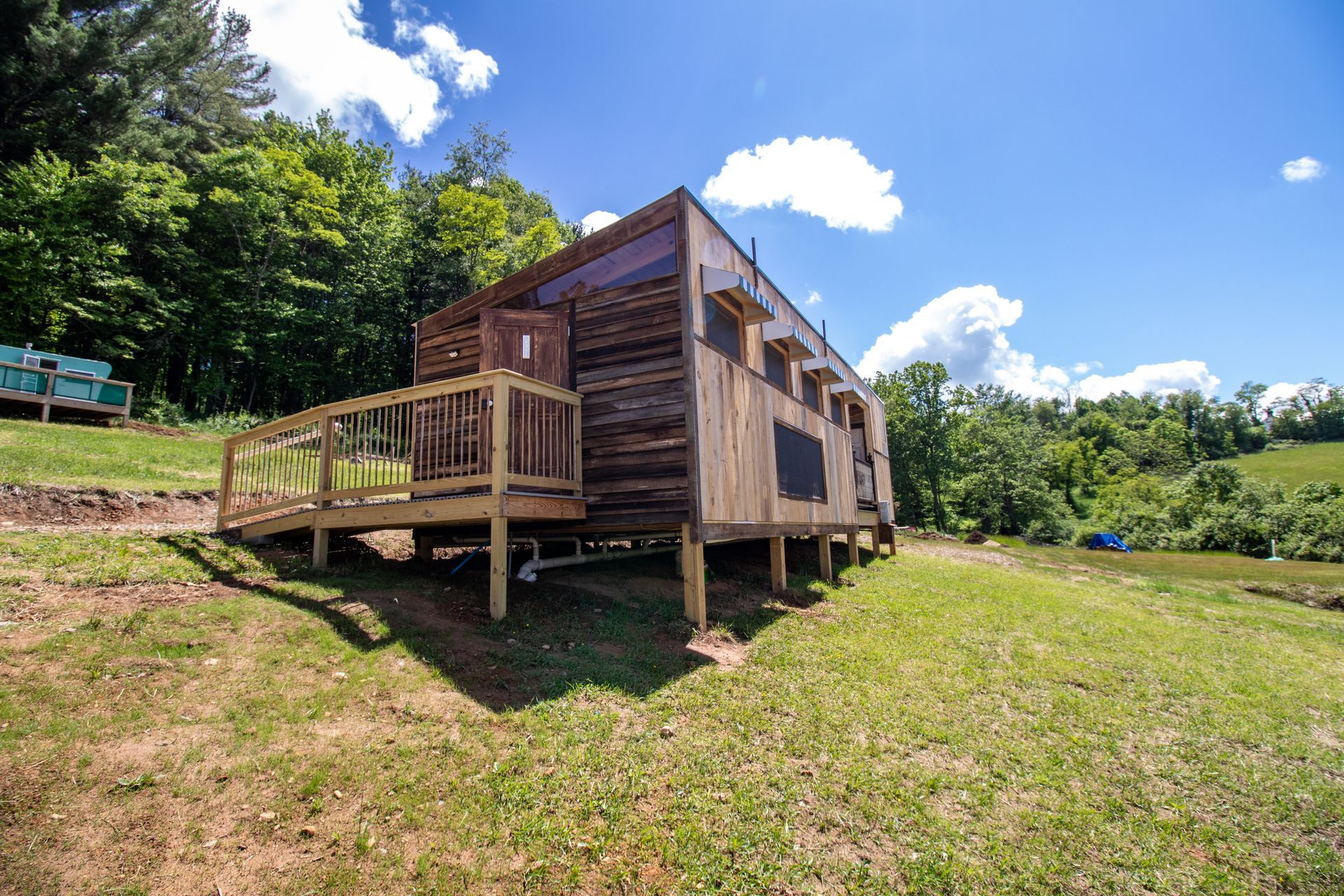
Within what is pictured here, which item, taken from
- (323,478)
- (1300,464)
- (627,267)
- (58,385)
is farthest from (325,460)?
(1300,464)

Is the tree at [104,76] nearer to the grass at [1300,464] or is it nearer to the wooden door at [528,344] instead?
the wooden door at [528,344]

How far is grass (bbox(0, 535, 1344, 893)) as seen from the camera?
8.55ft

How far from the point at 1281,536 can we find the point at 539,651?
134ft

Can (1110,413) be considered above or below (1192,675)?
above

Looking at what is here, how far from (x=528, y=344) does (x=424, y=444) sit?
216 cm

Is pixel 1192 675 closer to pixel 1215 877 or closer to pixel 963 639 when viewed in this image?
pixel 963 639

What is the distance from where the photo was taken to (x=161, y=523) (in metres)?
7.71

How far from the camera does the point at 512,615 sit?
5.73 metres

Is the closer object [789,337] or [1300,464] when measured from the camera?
[789,337]

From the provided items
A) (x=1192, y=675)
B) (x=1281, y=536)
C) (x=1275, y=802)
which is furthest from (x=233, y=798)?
(x=1281, y=536)

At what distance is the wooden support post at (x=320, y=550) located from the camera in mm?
6457

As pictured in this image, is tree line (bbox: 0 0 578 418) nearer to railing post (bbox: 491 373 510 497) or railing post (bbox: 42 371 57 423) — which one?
railing post (bbox: 42 371 57 423)

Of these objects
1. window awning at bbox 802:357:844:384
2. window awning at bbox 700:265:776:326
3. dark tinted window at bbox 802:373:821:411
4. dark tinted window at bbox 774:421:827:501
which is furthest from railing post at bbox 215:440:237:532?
window awning at bbox 802:357:844:384

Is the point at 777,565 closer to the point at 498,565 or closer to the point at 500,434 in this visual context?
the point at 498,565
